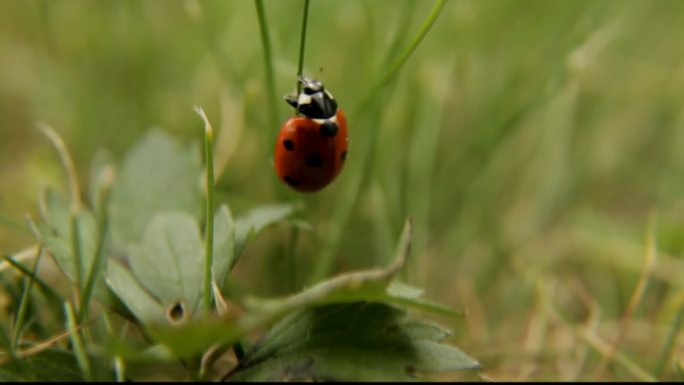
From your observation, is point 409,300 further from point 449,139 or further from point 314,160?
point 449,139

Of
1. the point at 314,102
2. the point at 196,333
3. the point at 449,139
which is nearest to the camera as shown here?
the point at 196,333

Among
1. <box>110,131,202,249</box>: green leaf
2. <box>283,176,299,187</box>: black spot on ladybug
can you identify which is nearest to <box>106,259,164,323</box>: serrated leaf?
<box>110,131,202,249</box>: green leaf

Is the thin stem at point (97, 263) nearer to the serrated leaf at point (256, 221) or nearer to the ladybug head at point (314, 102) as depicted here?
the serrated leaf at point (256, 221)

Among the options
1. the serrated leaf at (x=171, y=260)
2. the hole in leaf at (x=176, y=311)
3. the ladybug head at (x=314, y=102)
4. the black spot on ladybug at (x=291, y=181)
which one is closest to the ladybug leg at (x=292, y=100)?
the ladybug head at (x=314, y=102)

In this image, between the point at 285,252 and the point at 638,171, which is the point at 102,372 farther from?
the point at 638,171

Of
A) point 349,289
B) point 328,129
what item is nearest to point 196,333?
point 349,289

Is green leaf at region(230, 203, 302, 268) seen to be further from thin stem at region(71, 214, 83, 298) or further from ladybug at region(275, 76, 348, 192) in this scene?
thin stem at region(71, 214, 83, 298)

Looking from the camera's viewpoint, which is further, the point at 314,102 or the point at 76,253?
the point at 314,102

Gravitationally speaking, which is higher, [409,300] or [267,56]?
[267,56]
